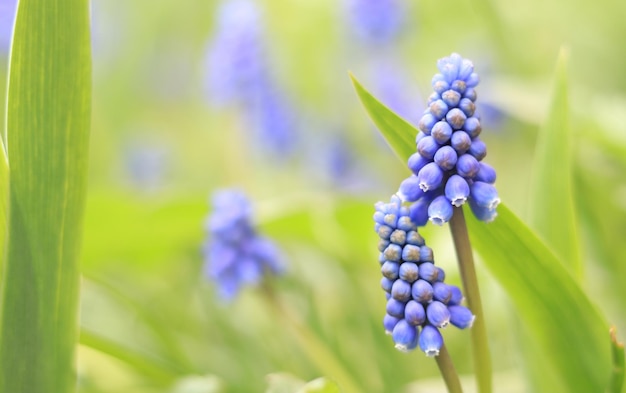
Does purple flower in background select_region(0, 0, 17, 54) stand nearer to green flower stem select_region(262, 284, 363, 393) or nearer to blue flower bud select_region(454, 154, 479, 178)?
green flower stem select_region(262, 284, 363, 393)

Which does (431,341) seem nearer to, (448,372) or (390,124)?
(448,372)

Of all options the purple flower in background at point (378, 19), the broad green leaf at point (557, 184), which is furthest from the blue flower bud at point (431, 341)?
the purple flower in background at point (378, 19)

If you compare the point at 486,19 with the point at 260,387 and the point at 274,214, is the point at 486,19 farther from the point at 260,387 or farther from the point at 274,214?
the point at 260,387

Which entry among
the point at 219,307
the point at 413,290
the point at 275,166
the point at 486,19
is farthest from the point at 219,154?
the point at 413,290

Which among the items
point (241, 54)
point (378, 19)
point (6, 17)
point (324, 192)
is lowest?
point (324, 192)

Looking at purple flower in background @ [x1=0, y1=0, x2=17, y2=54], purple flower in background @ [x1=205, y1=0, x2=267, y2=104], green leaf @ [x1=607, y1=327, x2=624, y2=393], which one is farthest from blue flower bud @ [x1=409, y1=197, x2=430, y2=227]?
purple flower in background @ [x1=0, y1=0, x2=17, y2=54]

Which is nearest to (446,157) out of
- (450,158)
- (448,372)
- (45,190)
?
(450,158)
